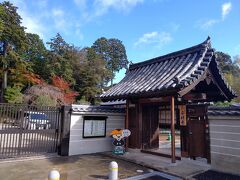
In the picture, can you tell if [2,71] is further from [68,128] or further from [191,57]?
[191,57]

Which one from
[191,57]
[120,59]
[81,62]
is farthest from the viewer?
[120,59]

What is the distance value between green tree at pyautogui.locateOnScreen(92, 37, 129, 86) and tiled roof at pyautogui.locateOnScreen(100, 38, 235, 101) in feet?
128

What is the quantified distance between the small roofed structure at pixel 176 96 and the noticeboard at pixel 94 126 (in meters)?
1.37

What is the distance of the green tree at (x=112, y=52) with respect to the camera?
2035 inches

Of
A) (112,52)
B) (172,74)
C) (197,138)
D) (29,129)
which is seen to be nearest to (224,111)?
(197,138)

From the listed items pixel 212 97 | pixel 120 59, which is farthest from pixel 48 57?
pixel 212 97

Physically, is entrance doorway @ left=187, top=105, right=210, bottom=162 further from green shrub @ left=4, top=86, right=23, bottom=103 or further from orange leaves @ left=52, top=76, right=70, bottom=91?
orange leaves @ left=52, top=76, right=70, bottom=91

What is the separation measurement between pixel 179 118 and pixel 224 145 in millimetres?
2419

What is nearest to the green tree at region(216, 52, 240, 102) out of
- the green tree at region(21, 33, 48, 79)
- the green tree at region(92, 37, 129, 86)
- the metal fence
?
the green tree at region(92, 37, 129, 86)

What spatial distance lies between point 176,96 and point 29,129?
23.1ft

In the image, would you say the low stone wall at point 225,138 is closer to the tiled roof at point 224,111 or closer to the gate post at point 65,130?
the tiled roof at point 224,111

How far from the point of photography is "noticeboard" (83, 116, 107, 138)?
432 inches

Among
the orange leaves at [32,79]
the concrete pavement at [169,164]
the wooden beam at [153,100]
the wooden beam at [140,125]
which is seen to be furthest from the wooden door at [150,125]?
the orange leaves at [32,79]

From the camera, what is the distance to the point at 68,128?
34.0 feet
